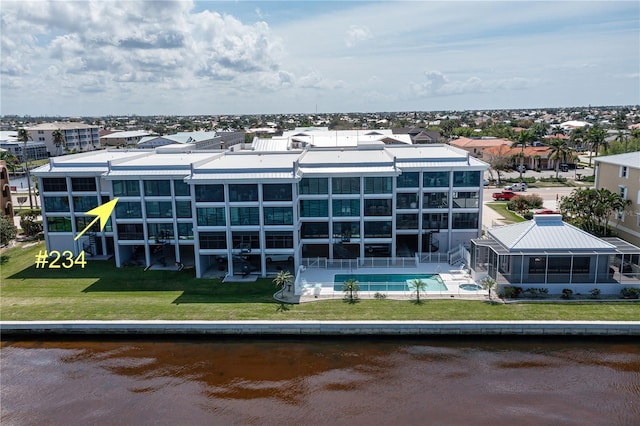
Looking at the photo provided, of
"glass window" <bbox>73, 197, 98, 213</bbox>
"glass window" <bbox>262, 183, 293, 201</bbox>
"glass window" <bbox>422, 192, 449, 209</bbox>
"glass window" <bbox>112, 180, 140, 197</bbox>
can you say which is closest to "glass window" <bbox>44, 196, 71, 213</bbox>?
"glass window" <bbox>73, 197, 98, 213</bbox>

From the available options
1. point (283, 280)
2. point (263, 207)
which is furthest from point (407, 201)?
point (283, 280)

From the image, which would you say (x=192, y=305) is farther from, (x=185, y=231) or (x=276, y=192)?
(x=276, y=192)

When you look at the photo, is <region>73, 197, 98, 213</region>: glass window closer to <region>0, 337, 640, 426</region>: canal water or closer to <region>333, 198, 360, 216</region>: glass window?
<region>0, 337, 640, 426</region>: canal water

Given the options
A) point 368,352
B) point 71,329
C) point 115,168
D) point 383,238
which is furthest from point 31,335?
point 383,238

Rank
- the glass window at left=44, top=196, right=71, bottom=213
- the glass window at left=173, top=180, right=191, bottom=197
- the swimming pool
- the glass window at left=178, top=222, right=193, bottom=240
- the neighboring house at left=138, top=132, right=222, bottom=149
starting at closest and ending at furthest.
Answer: the swimming pool < the glass window at left=173, top=180, right=191, bottom=197 < the glass window at left=178, top=222, right=193, bottom=240 < the glass window at left=44, top=196, right=71, bottom=213 < the neighboring house at left=138, top=132, right=222, bottom=149

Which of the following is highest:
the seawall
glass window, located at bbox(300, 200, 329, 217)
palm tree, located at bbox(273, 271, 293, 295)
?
glass window, located at bbox(300, 200, 329, 217)

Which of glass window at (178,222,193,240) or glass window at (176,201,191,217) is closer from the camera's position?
glass window at (176,201,191,217)

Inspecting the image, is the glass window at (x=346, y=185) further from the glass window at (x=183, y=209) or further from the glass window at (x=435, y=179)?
the glass window at (x=183, y=209)
